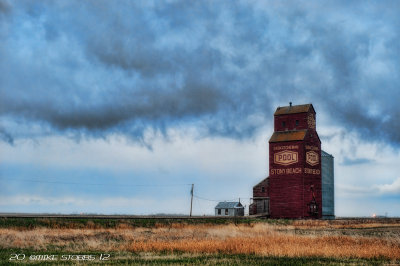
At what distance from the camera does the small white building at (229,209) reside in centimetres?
7594

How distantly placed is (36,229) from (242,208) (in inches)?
1962

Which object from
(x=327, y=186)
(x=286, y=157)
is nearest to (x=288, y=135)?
(x=286, y=157)

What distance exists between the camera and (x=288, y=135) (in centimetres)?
6250

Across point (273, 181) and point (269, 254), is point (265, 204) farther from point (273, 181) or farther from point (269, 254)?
point (269, 254)

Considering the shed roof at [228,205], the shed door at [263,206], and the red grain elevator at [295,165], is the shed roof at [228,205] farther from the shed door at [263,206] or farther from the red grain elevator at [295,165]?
the red grain elevator at [295,165]

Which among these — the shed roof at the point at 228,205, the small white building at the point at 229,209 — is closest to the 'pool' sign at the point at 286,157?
the small white building at the point at 229,209

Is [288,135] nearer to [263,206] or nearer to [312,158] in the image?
[312,158]

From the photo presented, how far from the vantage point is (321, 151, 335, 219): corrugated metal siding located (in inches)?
2694

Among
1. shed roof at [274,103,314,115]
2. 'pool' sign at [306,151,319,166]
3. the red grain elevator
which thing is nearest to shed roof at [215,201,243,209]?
the red grain elevator

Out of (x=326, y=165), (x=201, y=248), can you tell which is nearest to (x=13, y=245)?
(x=201, y=248)

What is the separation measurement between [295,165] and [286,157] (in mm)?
1682

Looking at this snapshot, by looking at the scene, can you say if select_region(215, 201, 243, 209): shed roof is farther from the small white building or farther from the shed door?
the shed door

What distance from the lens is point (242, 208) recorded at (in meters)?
76.8

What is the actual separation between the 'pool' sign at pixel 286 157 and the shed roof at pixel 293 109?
5.95m
